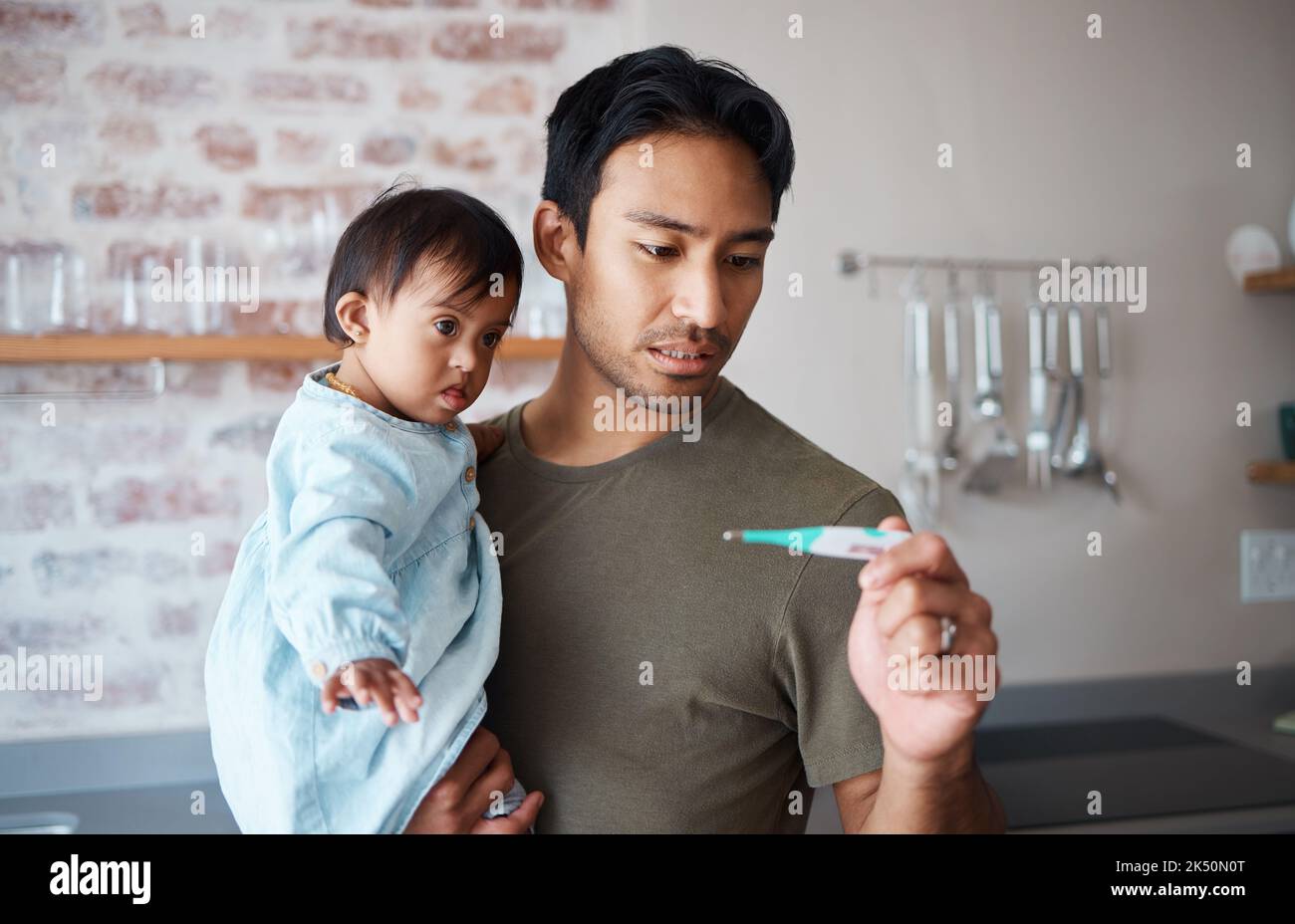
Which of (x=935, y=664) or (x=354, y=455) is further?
(x=354, y=455)

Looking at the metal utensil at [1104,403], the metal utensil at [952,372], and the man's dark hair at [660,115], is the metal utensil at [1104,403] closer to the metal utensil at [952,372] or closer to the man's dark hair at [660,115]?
the metal utensil at [952,372]

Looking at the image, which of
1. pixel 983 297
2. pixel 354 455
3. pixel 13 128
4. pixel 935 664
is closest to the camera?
pixel 935 664

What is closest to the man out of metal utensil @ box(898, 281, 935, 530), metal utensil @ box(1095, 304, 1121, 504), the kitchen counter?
the kitchen counter

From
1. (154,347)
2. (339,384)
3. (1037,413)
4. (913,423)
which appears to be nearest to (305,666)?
(339,384)

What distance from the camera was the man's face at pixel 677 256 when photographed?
772 mm

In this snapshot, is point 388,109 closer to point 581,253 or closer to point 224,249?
point 224,249

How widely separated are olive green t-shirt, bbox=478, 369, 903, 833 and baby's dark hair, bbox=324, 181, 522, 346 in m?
0.20

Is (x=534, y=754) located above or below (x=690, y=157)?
below

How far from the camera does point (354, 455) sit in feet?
2.34

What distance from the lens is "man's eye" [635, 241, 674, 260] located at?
2.57 ft

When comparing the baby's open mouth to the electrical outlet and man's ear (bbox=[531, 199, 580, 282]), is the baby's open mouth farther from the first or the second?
the electrical outlet

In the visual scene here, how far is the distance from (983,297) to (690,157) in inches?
41.4

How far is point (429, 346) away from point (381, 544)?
0.15m
